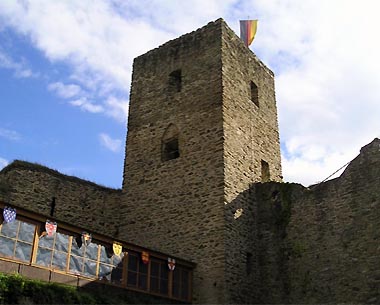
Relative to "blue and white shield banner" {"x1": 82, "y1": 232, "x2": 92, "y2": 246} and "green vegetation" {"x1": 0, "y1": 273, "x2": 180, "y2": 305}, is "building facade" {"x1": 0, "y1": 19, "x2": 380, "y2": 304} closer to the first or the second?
"blue and white shield banner" {"x1": 82, "y1": 232, "x2": 92, "y2": 246}

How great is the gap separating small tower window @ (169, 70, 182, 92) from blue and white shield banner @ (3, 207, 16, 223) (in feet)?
28.3

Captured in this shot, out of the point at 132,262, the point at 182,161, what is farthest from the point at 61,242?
the point at 182,161

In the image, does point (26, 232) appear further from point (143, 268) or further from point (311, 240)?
point (311, 240)

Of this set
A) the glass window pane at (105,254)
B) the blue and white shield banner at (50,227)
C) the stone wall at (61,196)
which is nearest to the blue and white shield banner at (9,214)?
the blue and white shield banner at (50,227)

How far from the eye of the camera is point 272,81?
68.7 feet

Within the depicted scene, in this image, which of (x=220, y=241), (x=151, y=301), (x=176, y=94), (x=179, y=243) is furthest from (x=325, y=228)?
(x=176, y=94)

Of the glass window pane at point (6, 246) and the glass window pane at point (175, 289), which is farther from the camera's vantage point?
the glass window pane at point (175, 289)

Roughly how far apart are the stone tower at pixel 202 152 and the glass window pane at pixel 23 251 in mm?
5108

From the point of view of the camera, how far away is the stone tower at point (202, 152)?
15492 millimetres

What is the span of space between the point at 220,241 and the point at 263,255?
5.95 feet

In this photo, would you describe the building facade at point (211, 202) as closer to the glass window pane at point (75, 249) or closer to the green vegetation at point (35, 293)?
the glass window pane at point (75, 249)

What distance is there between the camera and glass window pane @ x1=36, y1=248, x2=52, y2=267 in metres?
11.8

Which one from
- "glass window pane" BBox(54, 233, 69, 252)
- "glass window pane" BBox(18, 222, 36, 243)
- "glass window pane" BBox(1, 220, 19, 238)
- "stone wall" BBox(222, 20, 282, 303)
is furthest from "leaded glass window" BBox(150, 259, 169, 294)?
"glass window pane" BBox(1, 220, 19, 238)

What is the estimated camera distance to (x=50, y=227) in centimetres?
1212
